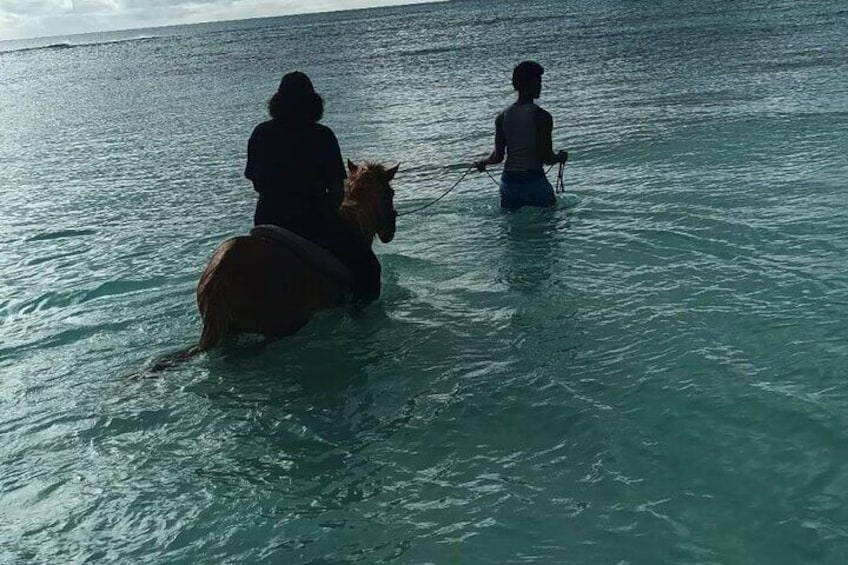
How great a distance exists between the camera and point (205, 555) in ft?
15.7

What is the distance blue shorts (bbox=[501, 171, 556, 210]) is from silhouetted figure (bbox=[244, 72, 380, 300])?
4.63 metres

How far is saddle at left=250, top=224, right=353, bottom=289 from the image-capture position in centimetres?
756

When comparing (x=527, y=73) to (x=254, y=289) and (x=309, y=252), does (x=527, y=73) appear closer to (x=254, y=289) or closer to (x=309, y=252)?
(x=309, y=252)

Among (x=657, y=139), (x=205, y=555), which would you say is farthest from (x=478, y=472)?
(x=657, y=139)

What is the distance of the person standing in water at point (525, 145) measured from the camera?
452 inches

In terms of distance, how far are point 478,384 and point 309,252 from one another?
2.15 m

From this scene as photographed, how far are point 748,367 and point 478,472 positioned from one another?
2.71 m

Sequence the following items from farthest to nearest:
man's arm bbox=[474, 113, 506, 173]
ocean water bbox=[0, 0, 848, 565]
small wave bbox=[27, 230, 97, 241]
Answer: small wave bbox=[27, 230, 97, 241] < man's arm bbox=[474, 113, 506, 173] < ocean water bbox=[0, 0, 848, 565]

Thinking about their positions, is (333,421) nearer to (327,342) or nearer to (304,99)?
(327,342)

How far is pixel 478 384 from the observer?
693 centimetres

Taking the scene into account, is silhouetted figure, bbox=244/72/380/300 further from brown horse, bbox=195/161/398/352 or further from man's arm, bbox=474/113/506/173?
man's arm, bbox=474/113/506/173

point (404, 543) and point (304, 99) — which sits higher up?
point (304, 99)

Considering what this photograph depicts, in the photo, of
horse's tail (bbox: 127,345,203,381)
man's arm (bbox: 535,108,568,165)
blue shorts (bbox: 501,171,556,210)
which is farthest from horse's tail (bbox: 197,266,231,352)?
blue shorts (bbox: 501,171,556,210)

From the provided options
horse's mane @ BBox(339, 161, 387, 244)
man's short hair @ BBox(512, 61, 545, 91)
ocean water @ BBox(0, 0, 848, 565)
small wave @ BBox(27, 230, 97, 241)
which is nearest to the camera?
ocean water @ BBox(0, 0, 848, 565)
